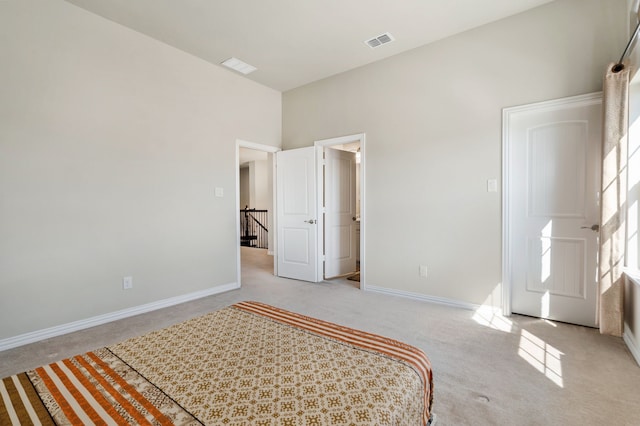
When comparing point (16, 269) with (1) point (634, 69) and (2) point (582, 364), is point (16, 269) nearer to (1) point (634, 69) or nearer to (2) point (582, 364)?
(2) point (582, 364)

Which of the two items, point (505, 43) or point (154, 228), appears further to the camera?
point (154, 228)

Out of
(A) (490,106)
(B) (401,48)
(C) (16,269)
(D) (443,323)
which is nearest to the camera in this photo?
(C) (16,269)

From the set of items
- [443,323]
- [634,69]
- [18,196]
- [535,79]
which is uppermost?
[535,79]

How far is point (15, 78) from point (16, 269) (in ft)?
5.38

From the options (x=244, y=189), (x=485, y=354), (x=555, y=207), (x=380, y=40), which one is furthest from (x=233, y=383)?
(x=244, y=189)

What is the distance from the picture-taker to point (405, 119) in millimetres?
3912

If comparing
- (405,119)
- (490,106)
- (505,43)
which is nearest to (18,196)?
(405,119)

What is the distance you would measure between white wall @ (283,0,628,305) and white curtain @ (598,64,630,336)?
415 mm

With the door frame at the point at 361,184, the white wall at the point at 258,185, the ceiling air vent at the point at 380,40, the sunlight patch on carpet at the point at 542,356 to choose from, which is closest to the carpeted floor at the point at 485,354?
the sunlight patch on carpet at the point at 542,356

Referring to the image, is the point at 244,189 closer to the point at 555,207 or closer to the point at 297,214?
the point at 297,214

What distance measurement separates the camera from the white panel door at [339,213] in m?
4.86

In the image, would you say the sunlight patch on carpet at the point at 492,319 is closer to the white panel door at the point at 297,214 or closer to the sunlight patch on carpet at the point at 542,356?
the sunlight patch on carpet at the point at 542,356

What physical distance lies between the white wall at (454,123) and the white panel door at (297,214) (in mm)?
871

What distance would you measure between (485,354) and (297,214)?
10.5 feet
